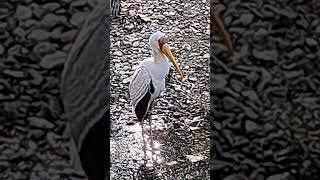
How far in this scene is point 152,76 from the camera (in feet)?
8.75

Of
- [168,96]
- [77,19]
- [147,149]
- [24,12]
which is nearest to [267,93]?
[77,19]

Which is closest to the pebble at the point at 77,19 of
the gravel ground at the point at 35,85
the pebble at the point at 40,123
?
the gravel ground at the point at 35,85

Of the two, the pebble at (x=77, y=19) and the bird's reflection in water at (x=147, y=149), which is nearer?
the pebble at (x=77, y=19)

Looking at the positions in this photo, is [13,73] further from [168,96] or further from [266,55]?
[168,96]

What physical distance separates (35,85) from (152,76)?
100 cm

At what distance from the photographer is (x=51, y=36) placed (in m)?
1.69

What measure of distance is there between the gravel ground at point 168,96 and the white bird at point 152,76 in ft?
0.66

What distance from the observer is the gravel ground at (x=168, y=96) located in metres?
2.68

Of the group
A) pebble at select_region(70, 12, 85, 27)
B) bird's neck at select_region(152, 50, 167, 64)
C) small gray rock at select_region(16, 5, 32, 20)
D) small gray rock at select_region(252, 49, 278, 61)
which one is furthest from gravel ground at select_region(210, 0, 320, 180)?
bird's neck at select_region(152, 50, 167, 64)

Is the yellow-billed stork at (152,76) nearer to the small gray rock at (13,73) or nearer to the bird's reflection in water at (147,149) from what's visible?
the bird's reflection in water at (147,149)

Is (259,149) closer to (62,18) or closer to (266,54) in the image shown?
(266,54)

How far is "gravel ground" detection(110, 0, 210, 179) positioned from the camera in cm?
268

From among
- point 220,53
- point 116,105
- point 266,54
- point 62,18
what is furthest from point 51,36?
point 116,105

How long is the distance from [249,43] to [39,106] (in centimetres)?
53
